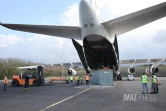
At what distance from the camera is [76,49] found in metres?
23.8

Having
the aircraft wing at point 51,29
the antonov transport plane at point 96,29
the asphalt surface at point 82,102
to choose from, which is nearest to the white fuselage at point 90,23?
the antonov transport plane at point 96,29

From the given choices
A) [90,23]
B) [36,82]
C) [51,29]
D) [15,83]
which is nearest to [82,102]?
[90,23]

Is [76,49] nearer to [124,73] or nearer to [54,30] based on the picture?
[54,30]

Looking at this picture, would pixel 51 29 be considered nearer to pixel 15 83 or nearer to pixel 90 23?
pixel 90 23

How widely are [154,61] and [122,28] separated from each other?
903 inches

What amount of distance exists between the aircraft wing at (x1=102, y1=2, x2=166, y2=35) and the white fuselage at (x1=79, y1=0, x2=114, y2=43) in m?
0.61

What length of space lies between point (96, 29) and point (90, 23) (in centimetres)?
93

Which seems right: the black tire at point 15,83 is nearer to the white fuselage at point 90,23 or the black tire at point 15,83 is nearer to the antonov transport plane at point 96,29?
the antonov transport plane at point 96,29

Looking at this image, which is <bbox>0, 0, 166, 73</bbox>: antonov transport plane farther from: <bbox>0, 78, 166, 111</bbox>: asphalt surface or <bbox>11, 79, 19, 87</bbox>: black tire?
<bbox>11, 79, 19, 87</bbox>: black tire

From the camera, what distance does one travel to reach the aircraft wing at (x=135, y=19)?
16.2m

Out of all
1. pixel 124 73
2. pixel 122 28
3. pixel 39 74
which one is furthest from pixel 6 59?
pixel 122 28

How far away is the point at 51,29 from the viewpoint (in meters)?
19.8

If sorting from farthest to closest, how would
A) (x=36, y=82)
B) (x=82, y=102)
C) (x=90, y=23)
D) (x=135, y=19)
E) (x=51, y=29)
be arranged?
1. (x=36, y=82)
2. (x=51, y=29)
3. (x=90, y=23)
4. (x=135, y=19)
5. (x=82, y=102)

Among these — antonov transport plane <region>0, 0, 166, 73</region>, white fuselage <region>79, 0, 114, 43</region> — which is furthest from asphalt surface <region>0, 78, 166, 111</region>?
white fuselage <region>79, 0, 114, 43</region>
